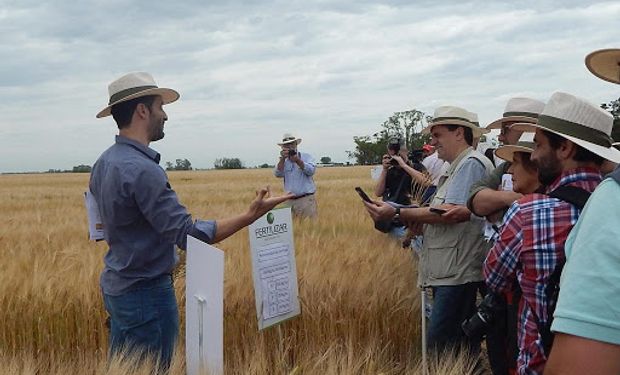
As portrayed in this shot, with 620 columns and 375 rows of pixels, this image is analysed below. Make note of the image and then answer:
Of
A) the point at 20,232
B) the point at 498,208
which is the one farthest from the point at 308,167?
the point at 498,208

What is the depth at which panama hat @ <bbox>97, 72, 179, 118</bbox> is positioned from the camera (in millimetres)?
2850

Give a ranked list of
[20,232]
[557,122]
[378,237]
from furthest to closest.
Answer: [20,232], [378,237], [557,122]

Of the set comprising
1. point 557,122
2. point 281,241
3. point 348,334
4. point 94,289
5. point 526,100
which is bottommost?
point 348,334

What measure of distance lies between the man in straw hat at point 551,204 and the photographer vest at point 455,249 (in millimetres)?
1272

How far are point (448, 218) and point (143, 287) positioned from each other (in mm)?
1699

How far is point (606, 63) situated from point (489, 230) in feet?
6.06

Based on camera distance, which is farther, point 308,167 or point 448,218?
point 308,167

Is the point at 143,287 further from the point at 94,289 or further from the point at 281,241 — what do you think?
the point at 94,289

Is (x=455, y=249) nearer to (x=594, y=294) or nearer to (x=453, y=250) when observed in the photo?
(x=453, y=250)

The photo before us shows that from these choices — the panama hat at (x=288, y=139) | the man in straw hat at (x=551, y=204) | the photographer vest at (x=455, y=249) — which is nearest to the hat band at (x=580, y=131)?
the man in straw hat at (x=551, y=204)

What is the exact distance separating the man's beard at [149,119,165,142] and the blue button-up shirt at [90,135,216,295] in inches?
3.7

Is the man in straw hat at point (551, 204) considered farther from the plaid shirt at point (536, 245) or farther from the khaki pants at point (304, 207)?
the khaki pants at point (304, 207)

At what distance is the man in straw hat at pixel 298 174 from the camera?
9.06 meters

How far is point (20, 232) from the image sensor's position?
7.41 meters
